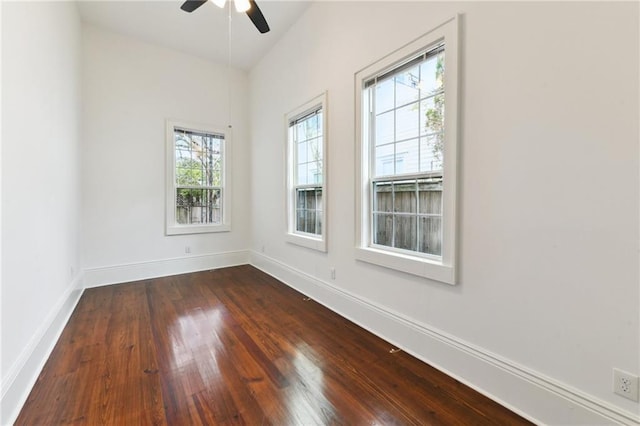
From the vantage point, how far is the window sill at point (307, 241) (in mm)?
3104

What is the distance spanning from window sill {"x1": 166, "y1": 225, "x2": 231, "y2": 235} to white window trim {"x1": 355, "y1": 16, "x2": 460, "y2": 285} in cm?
305

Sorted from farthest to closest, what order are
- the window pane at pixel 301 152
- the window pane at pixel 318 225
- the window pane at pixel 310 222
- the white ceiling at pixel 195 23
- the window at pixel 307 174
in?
the window pane at pixel 301 152 → the window pane at pixel 310 222 → the window pane at pixel 318 225 → the white ceiling at pixel 195 23 → the window at pixel 307 174

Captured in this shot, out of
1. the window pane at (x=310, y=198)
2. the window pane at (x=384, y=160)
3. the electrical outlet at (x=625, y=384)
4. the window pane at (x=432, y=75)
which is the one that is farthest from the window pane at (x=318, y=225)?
the electrical outlet at (x=625, y=384)

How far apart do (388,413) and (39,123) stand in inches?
120

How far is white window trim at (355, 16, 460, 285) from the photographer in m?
1.81

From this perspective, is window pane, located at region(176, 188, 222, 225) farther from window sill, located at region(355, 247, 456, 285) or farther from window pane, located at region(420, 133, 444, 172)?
window pane, located at region(420, 133, 444, 172)

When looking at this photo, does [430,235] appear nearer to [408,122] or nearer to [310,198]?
[408,122]

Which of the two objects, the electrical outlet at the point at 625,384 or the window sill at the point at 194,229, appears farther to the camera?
the window sill at the point at 194,229

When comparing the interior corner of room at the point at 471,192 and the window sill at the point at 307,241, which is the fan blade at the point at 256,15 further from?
the window sill at the point at 307,241

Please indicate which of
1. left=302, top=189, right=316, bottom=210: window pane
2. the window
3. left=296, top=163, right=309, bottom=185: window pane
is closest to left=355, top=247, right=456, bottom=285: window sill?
the window

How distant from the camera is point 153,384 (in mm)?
1753

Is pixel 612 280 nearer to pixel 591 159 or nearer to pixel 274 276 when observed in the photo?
pixel 591 159

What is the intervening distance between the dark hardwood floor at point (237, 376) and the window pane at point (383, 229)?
829 millimetres

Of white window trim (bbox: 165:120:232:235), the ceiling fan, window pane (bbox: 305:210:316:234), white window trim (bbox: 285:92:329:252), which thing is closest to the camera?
the ceiling fan
